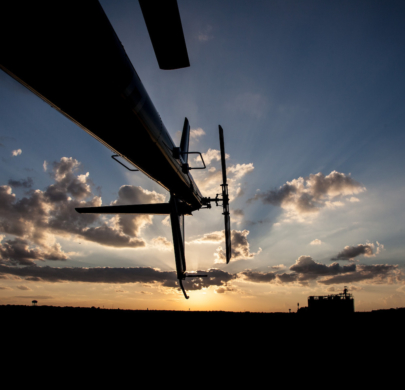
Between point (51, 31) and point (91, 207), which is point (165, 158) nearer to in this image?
point (51, 31)

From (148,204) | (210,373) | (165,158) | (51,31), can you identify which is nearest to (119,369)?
(210,373)

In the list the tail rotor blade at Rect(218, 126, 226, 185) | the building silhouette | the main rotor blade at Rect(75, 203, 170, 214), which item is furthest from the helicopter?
the building silhouette

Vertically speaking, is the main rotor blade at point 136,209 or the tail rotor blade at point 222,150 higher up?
the tail rotor blade at point 222,150

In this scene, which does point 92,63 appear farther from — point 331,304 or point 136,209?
point 331,304

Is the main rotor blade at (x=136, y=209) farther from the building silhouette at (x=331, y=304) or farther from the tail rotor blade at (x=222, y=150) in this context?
the building silhouette at (x=331, y=304)

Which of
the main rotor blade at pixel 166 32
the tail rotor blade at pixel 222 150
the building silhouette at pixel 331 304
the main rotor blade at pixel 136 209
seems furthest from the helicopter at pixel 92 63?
the building silhouette at pixel 331 304
